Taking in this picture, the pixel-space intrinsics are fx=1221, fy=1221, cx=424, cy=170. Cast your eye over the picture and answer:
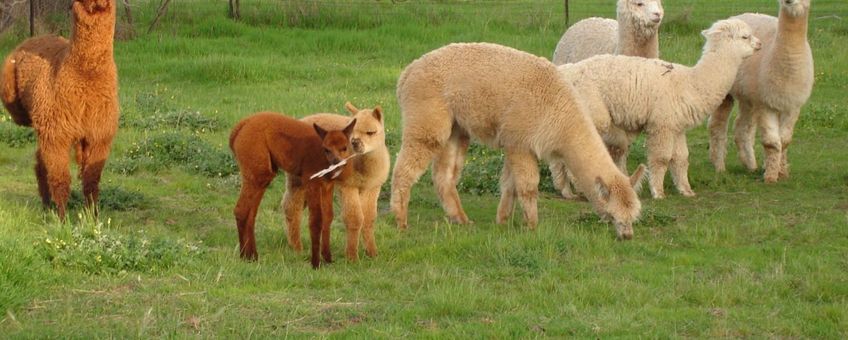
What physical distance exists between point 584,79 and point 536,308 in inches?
159

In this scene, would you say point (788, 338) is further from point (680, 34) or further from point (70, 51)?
point (680, 34)

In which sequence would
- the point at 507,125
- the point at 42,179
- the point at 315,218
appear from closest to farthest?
the point at 315,218 < the point at 507,125 < the point at 42,179

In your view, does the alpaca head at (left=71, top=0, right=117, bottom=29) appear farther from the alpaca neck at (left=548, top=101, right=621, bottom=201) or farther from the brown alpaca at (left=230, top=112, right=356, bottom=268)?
the alpaca neck at (left=548, top=101, right=621, bottom=201)

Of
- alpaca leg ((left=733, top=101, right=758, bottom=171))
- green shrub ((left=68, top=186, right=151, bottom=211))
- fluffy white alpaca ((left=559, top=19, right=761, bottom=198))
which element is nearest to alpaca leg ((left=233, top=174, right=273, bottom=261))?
green shrub ((left=68, top=186, right=151, bottom=211))

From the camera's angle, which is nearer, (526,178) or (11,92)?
(526,178)

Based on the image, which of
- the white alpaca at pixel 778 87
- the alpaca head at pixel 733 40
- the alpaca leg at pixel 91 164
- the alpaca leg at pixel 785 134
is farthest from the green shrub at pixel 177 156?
the alpaca leg at pixel 785 134

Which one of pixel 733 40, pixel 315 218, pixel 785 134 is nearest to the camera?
pixel 315 218

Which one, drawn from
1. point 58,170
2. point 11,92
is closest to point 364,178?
point 58,170

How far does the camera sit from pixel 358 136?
736 cm

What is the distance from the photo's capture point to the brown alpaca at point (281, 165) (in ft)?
24.2

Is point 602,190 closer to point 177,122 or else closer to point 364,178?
point 364,178

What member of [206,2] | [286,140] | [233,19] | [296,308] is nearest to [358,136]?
[286,140]

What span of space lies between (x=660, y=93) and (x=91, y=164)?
4.61m

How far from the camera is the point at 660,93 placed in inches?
398
